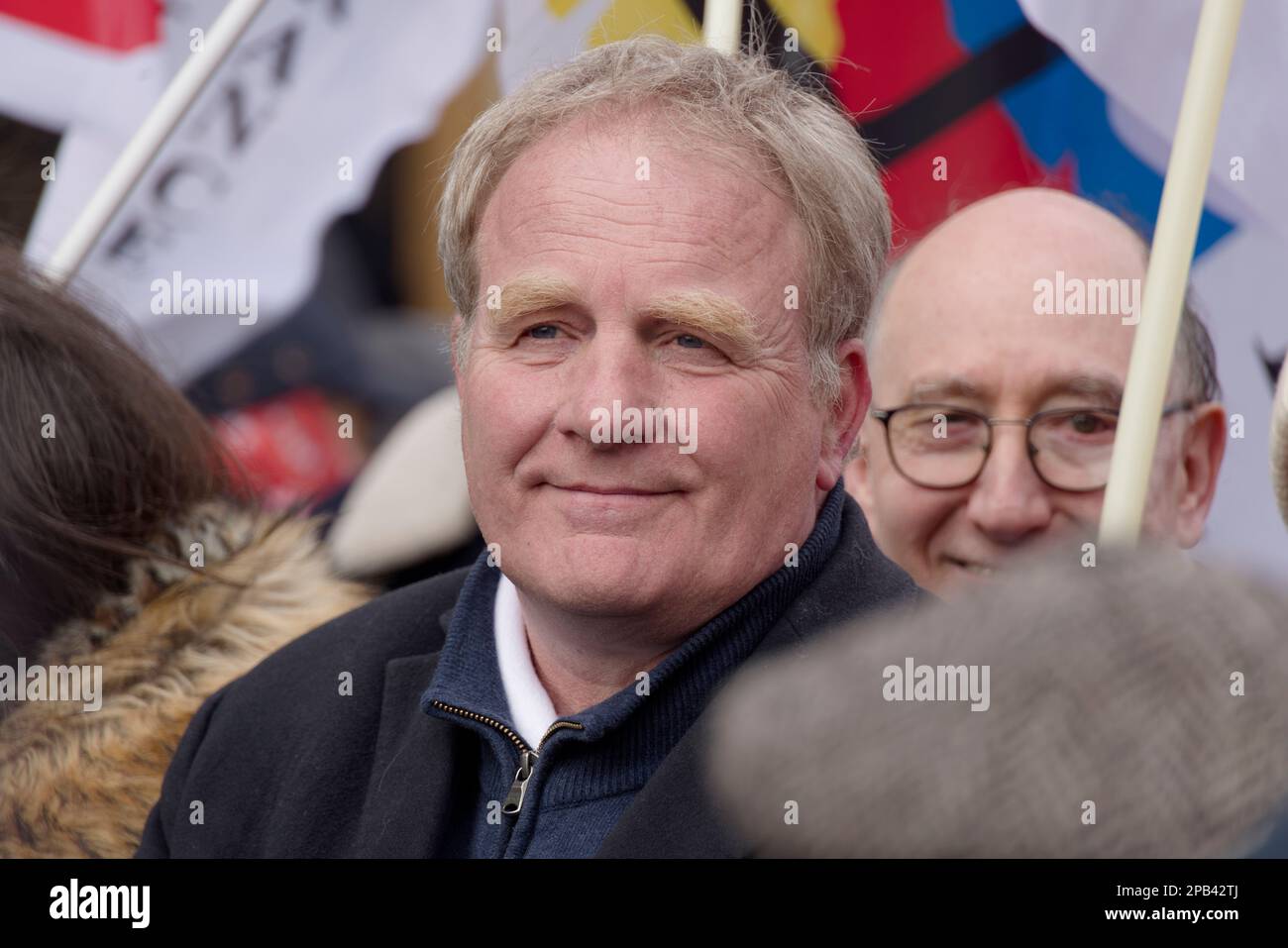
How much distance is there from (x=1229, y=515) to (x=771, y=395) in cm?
128

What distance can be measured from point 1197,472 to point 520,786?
1.22 metres

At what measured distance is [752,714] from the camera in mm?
940

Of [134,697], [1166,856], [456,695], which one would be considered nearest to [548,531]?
[456,695]

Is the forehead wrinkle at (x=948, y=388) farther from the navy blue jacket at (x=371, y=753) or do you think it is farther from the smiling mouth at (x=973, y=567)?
the navy blue jacket at (x=371, y=753)

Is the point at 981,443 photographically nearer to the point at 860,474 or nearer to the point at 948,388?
the point at 948,388

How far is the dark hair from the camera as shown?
83.3 inches

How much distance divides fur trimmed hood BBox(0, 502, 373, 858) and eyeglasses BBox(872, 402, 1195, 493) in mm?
884

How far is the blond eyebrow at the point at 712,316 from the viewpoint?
167cm

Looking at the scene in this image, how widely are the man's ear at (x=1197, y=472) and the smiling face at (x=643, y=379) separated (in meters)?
0.90

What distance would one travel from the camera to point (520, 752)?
1793 millimetres

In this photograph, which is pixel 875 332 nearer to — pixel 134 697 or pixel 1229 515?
pixel 1229 515

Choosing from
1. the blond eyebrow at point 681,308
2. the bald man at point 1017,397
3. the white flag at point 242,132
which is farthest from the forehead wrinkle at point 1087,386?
the white flag at point 242,132

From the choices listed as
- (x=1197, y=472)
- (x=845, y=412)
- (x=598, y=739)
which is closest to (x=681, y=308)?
(x=845, y=412)

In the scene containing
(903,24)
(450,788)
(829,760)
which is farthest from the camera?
(903,24)
